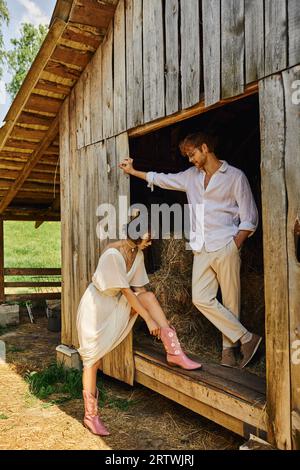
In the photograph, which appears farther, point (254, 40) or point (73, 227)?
point (73, 227)

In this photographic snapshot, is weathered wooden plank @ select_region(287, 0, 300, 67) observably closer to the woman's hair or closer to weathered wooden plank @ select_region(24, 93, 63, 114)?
the woman's hair

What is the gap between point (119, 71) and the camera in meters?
4.64

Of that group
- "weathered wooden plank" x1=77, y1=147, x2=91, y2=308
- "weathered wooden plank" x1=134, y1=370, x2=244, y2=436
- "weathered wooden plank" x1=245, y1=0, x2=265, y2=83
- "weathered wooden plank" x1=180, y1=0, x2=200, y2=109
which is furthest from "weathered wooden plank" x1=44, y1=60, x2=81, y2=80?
"weathered wooden plank" x1=134, y1=370, x2=244, y2=436

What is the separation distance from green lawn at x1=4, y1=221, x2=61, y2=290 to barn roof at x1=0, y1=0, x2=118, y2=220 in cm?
495

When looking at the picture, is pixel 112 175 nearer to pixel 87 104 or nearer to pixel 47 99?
pixel 87 104

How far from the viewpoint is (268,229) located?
2.91 m

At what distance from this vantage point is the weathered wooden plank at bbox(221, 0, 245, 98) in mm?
3061

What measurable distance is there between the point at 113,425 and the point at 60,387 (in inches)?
46.7

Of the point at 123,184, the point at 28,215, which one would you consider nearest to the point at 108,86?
the point at 123,184

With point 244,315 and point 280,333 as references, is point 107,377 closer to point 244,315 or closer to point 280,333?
point 244,315

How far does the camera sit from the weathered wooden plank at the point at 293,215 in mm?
2678

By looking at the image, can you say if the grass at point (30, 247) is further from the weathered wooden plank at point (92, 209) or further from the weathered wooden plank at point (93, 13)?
the weathered wooden plank at point (93, 13)
